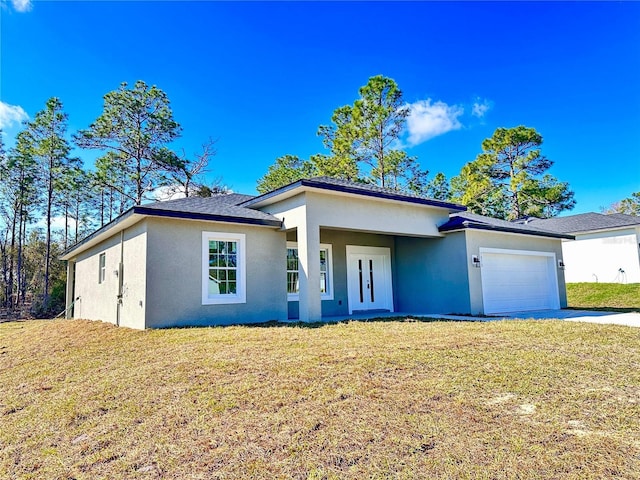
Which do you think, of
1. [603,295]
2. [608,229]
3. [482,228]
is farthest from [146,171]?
[608,229]

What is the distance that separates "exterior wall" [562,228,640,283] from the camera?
21359 mm

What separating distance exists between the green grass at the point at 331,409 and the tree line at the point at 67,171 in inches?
705

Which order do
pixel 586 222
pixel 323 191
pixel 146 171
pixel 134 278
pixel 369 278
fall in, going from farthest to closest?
pixel 146 171, pixel 586 222, pixel 369 278, pixel 323 191, pixel 134 278

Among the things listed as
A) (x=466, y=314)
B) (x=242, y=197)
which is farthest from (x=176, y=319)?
(x=466, y=314)

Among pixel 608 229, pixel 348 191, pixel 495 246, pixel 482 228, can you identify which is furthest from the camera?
pixel 608 229

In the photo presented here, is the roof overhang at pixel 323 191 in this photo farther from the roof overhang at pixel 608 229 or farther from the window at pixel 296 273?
the roof overhang at pixel 608 229

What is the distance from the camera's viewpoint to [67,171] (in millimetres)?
24266

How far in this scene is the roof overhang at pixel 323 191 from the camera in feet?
33.5

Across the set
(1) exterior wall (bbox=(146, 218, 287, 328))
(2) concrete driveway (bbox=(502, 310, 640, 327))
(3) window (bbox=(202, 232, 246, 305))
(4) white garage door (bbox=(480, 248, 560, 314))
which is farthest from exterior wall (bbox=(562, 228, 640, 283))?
(3) window (bbox=(202, 232, 246, 305))

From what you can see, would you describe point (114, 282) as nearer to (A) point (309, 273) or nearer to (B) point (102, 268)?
(B) point (102, 268)

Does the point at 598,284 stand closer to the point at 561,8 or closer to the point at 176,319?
the point at 561,8

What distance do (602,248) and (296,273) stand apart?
64.9 feet

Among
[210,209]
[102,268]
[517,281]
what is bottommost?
[517,281]

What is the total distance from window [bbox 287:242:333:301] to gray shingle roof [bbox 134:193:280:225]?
1.67 metres
